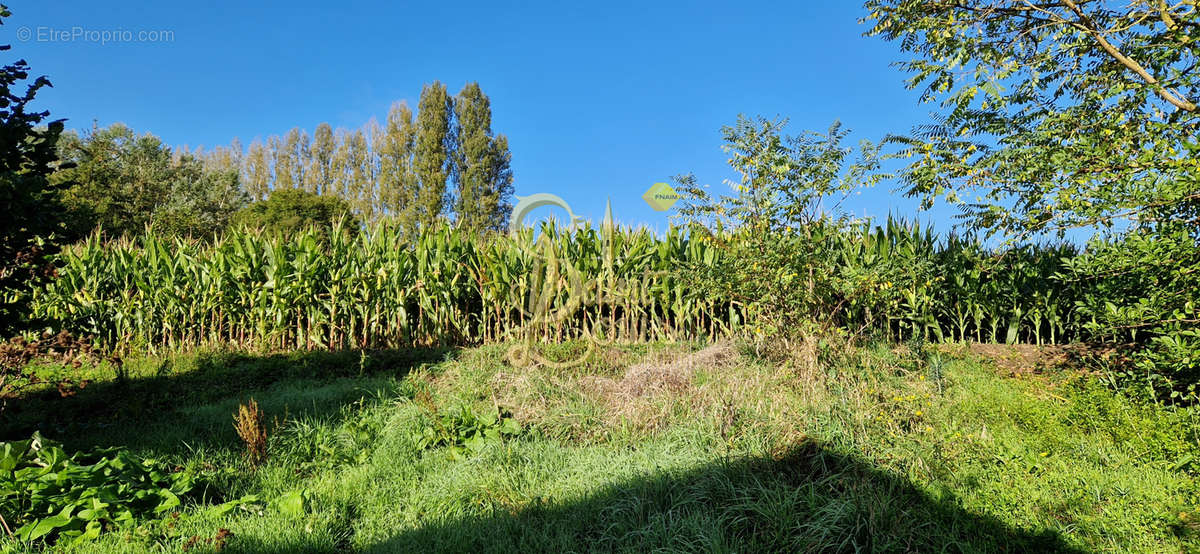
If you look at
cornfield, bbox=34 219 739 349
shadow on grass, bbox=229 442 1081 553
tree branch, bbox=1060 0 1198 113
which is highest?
tree branch, bbox=1060 0 1198 113

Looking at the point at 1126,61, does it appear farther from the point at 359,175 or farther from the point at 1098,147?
the point at 359,175

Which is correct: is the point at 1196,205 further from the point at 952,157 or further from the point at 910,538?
the point at 910,538

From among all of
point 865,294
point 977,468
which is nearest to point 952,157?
point 865,294

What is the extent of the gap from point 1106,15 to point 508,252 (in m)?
6.25

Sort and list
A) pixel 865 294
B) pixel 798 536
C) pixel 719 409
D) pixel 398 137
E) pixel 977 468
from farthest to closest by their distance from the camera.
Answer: pixel 398 137 < pixel 865 294 < pixel 719 409 < pixel 977 468 < pixel 798 536

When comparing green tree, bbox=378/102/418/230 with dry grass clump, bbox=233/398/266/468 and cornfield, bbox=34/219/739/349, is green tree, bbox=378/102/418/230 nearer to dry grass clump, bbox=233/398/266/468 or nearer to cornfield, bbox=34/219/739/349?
cornfield, bbox=34/219/739/349

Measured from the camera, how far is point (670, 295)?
7.30 m

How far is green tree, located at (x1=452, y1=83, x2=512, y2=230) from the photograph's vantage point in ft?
96.8

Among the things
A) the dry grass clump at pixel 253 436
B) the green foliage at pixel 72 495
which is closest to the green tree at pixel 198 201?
the dry grass clump at pixel 253 436

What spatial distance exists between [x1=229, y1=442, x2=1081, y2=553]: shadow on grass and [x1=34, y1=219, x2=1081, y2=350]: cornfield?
388cm

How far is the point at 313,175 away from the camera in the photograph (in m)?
35.1

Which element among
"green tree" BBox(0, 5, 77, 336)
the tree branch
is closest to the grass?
"green tree" BBox(0, 5, 77, 336)

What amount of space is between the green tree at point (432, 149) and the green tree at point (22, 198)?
2485 cm

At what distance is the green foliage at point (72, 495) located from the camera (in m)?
2.73
